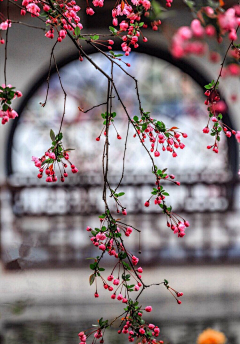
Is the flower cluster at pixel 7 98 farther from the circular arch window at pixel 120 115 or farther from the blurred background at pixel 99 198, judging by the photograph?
the circular arch window at pixel 120 115

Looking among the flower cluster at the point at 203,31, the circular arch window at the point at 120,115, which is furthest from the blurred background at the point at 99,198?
the flower cluster at the point at 203,31

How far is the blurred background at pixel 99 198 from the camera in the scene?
11.5ft

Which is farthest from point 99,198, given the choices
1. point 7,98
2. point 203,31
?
point 203,31

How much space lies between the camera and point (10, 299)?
141 inches

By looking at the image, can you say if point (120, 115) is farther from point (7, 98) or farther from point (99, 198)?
point (7, 98)

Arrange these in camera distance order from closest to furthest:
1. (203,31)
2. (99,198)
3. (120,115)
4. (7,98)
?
1. (203,31)
2. (7,98)
3. (99,198)
4. (120,115)

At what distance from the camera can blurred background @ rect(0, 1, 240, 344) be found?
3.50 metres

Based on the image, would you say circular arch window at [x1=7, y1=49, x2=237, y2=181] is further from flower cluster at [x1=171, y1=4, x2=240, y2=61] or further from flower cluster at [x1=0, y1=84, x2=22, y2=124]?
flower cluster at [x1=171, y1=4, x2=240, y2=61]

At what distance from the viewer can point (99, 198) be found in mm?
3930

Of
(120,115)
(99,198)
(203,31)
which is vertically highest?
(120,115)

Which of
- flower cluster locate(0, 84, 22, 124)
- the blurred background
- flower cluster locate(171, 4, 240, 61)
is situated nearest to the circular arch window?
the blurred background

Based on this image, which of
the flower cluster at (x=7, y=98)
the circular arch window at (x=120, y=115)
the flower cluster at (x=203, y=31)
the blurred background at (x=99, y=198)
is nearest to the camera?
the flower cluster at (x=203, y=31)

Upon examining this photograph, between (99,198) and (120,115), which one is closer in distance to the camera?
(99,198)

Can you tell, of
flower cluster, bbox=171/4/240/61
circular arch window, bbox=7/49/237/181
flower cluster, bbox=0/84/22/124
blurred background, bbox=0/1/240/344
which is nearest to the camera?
flower cluster, bbox=171/4/240/61
